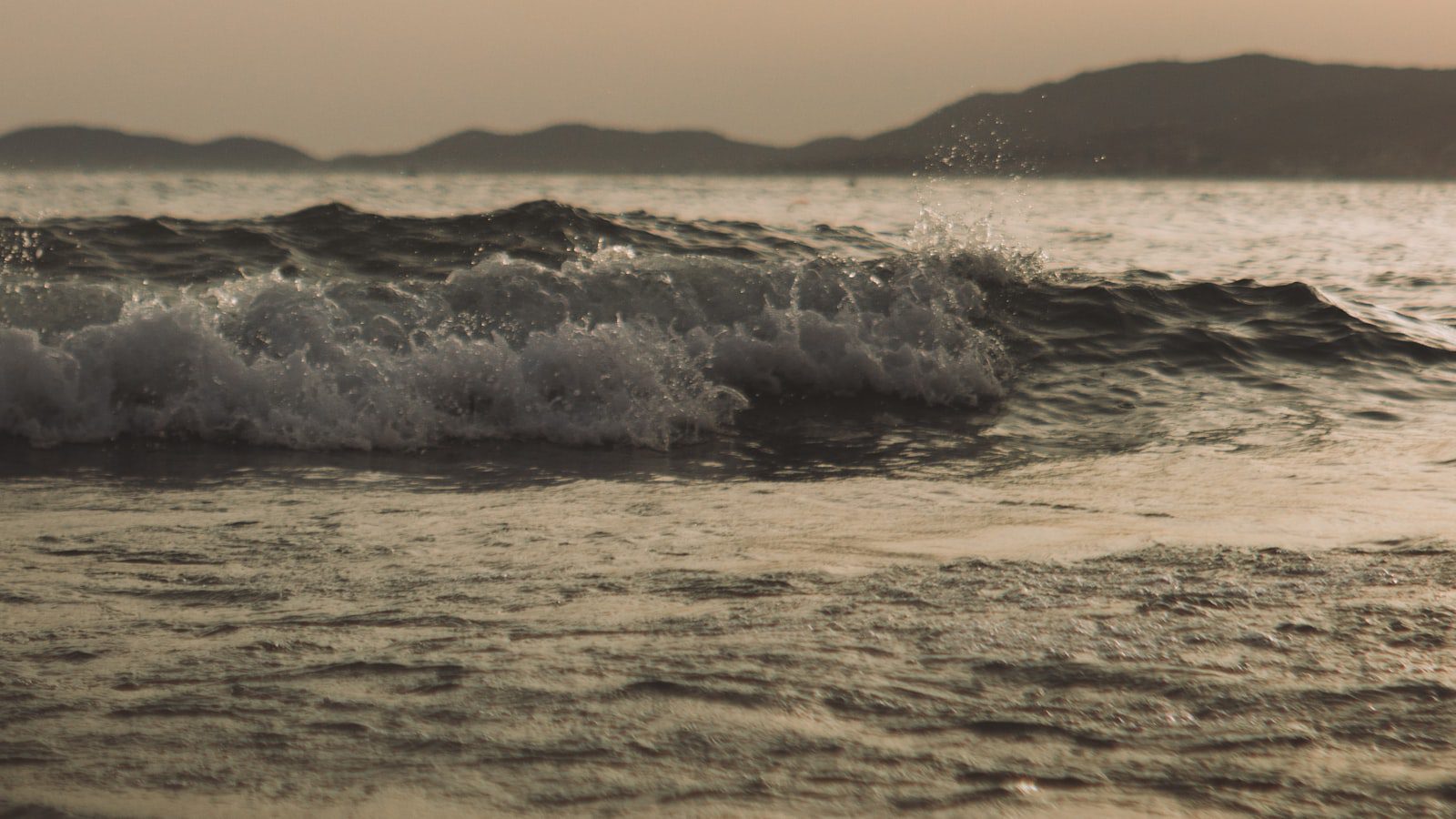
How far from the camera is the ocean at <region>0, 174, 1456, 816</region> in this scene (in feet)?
7.48

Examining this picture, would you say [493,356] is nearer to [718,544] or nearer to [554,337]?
[554,337]

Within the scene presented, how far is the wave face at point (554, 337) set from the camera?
617 cm

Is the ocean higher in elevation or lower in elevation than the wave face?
lower

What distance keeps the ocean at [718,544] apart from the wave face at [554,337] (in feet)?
0.11

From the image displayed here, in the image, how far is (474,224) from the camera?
39.5 ft

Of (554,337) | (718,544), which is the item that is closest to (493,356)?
(554,337)

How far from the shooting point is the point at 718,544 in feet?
13.0

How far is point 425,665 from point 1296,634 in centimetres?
211

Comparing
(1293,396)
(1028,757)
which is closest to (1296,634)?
(1028,757)

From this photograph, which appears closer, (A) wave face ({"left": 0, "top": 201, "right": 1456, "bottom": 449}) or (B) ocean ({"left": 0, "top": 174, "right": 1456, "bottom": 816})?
(B) ocean ({"left": 0, "top": 174, "right": 1456, "bottom": 816})

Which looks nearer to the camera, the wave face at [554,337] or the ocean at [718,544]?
the ocean at [718,544]

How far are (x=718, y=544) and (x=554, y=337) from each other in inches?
120

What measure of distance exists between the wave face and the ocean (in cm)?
3

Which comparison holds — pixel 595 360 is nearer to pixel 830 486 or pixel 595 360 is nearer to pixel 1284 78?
pixel 830 486
